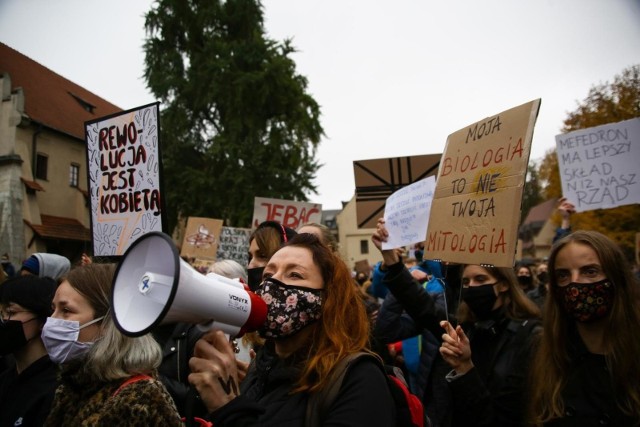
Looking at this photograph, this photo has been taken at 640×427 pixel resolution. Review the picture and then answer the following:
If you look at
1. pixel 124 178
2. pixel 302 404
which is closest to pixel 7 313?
pixel 124 178

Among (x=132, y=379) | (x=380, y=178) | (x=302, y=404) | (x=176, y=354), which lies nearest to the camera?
(x=302, y=404)

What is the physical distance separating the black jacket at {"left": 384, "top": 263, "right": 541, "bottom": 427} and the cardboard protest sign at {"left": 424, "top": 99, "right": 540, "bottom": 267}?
342mm

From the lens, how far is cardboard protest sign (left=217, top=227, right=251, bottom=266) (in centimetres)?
885

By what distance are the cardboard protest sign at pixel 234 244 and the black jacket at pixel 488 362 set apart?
584cm

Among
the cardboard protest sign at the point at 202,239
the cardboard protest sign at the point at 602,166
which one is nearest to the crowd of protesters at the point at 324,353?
the cardboard protest sign at the point at 602,166

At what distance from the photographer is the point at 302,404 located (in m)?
1.75

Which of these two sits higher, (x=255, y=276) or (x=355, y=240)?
(x=355, y=240)

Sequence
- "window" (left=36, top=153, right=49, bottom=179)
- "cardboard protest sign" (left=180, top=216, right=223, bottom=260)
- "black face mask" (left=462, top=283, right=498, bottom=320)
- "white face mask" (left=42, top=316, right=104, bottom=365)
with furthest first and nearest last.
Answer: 1. "window" (left=36, top=153, right=49, bottom=179)
2. "cardboard protest sign" (left=180, top=216, right=223, bottom=260)
3. "black face mask" (left=462, top=283, right=498, bottom=320)
4. "white face mask" (left=42, top=316, right=104, bottom=365)

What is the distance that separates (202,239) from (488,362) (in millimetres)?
Result: 6732

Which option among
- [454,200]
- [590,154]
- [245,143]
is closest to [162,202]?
[454,200]

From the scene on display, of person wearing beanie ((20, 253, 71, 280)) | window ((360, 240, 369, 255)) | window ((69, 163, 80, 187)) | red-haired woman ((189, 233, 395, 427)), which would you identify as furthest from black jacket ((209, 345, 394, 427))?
window ((360, 240, 369, 255))

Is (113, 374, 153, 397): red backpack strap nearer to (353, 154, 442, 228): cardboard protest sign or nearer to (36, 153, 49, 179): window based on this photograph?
(353, 154, 442, 228): cardboard protest sign

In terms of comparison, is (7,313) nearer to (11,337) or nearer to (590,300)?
(11,337)

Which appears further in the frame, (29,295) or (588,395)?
(29,295)
